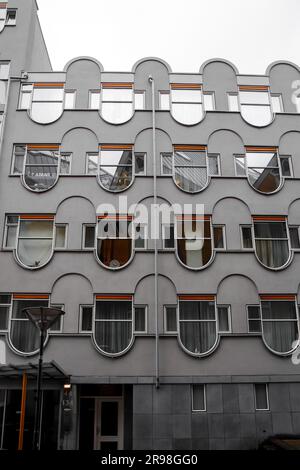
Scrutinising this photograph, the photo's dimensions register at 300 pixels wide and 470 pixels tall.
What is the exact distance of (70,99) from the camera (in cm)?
2134

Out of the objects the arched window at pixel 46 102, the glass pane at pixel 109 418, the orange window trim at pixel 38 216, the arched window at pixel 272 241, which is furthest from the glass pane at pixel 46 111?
the glass pane at pixel 109 418

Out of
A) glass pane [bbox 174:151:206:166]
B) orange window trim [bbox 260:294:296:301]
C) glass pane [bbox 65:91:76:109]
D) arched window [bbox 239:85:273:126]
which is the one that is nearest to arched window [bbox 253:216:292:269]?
orange window trim [bbox 260:294:296:301]

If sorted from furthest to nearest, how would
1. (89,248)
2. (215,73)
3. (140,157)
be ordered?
(215,73) → (140,157) → (89,248)

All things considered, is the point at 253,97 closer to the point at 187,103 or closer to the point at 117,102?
the point at 187,103

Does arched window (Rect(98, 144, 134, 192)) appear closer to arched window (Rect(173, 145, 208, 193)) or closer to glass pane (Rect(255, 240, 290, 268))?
arched window (Rect(173, 145, 208, 193))

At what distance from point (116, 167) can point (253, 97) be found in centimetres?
760

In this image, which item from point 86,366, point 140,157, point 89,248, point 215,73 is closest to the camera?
point 86,366

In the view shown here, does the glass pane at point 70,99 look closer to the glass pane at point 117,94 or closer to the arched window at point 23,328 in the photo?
the glass pane at point 117,94

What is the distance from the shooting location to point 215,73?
21781 millimetres

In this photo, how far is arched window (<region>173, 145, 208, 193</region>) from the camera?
2011 cm

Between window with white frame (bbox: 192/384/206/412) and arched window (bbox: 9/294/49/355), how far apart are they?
6439 millimetres

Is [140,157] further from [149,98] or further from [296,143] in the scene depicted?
[296,143]

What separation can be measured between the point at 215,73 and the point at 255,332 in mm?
12516
